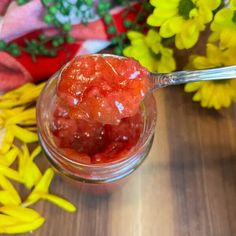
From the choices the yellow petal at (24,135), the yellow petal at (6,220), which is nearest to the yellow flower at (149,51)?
the yellow petal at (24,135)

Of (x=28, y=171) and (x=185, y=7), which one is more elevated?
(x=185, y=7)

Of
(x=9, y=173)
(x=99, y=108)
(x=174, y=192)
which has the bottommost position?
(x=174, y=192)

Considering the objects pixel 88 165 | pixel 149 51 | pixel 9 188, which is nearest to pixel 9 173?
pixel 9 188

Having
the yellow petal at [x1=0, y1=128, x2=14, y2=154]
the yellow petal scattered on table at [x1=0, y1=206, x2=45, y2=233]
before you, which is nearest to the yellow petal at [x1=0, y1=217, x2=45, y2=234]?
the yellow petal scattered on table at [x1=0, y1=206, x2=45, y2=233]

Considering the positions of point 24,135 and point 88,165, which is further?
point 24,135

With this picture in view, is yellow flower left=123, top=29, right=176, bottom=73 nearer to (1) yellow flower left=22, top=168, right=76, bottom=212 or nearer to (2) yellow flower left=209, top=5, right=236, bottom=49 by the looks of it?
(2) yellow flower left=209, top=5, right=236, bottom=49

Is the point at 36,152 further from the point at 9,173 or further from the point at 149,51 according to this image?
the point at 149,51
